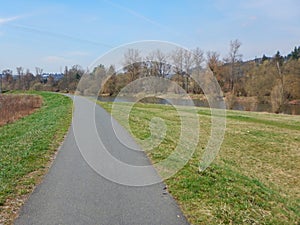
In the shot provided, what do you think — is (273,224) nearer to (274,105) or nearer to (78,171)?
(78,171)

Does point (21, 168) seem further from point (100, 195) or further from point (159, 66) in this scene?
point (159, 66)

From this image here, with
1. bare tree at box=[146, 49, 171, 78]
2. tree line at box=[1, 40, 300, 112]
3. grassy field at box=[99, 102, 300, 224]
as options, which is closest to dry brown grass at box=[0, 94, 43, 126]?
tree line at box=[1, 40, 300, 112]

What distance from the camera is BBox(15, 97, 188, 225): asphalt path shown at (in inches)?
168

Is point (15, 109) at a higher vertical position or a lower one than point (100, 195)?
higher

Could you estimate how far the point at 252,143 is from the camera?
1401 cm

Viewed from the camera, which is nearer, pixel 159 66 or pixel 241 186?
pixel 241 186

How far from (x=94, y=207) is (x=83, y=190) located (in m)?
0.88

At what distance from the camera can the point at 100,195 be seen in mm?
5184

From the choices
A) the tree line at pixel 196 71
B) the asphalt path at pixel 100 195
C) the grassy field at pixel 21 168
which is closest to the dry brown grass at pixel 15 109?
the tree line at pixel 196 71

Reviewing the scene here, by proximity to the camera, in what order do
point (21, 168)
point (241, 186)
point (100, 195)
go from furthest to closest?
1. point (21, 168)
2. point (241, 186)
3. point (100, 195)

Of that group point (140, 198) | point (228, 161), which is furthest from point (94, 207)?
point (228, 161)

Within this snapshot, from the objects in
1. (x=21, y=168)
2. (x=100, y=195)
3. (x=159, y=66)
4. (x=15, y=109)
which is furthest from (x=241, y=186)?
(x=15, y=109)

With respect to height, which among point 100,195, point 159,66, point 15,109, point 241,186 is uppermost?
point 159,66

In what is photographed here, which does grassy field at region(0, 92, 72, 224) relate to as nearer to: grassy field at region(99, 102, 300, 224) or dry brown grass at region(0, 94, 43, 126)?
grassy field at region(99, 102, 300, 224)
